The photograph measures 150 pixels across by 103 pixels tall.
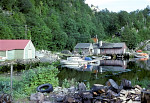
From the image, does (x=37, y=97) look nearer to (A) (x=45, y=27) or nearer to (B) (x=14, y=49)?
(B) (x=14, y=49)

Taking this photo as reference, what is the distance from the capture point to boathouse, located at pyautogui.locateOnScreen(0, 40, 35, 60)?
1269 inches

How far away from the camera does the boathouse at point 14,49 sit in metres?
32.2

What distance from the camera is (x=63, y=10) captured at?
264 ft

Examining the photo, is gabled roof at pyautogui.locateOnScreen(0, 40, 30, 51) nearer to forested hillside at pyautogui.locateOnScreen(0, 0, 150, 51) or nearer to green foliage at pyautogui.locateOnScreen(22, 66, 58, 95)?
forested hillside at pyautogui.locateOnScreen(0, 0, 150, 51)

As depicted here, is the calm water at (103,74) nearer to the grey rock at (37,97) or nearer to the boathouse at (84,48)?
the grey rock at (37,97)

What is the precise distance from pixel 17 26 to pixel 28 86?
36294 millimetres

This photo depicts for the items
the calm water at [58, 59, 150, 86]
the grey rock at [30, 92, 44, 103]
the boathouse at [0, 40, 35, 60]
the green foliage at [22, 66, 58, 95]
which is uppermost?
the boathouse at [0, 40, 35, 60]

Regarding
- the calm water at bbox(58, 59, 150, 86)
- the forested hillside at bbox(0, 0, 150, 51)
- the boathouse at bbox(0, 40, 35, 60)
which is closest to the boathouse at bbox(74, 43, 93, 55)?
the forested hillside at bbox(0, 0, 150, 51)

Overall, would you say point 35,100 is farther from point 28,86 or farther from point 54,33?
point 54,33

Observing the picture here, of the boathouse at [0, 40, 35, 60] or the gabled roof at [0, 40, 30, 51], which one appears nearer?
the boathouse at [0, 40, 35, 60]

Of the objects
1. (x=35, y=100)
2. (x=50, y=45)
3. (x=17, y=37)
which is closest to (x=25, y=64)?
(x=17, y=37)

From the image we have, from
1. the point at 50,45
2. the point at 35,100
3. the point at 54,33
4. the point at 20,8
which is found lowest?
the point at 35,100

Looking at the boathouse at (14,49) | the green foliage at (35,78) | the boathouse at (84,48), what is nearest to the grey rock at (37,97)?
the green foliage at (35,78)

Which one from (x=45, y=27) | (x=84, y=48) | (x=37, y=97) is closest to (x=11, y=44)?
(x=45, y=27)
